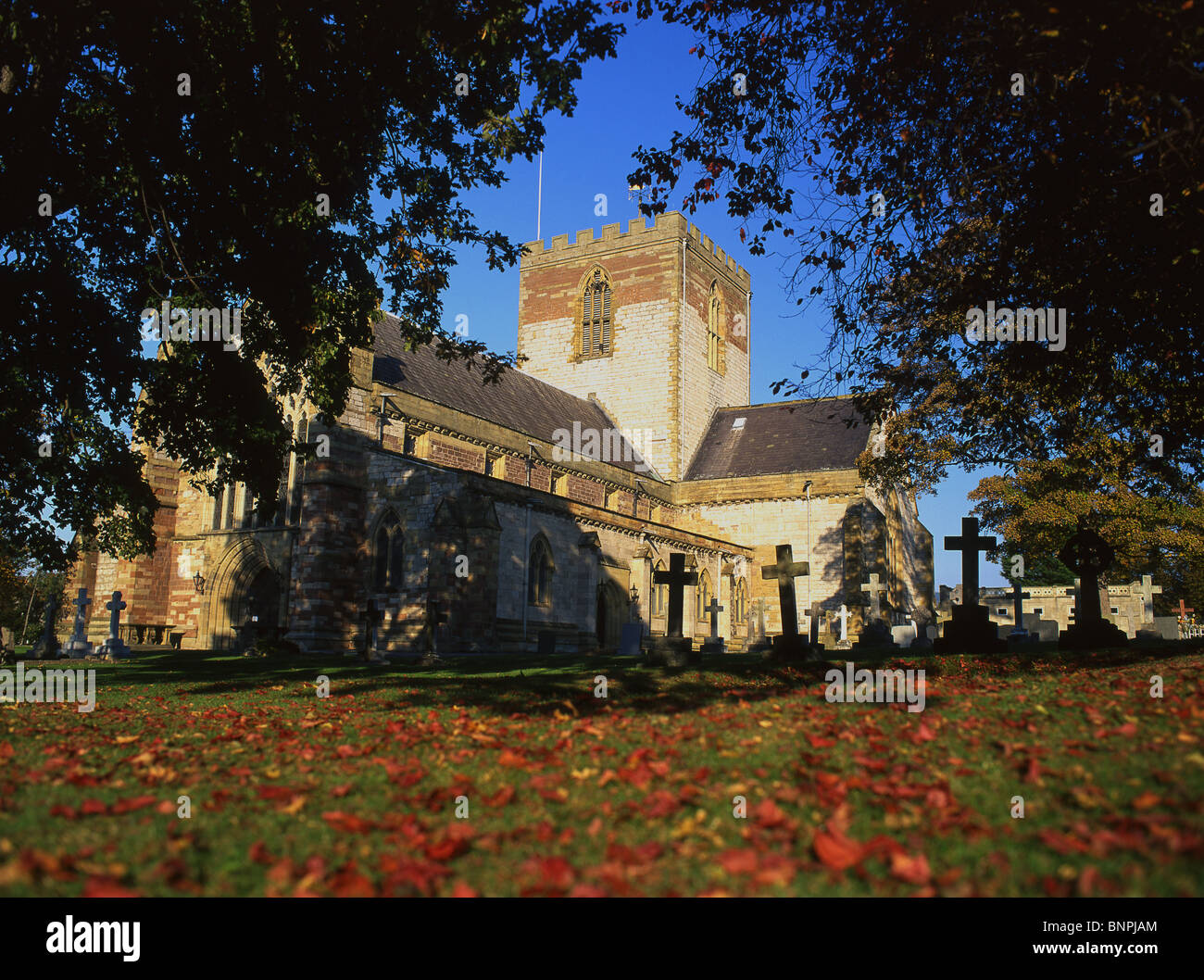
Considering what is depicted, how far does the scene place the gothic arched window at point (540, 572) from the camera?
27625mm

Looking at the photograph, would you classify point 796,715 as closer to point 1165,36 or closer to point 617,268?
point 1165,36

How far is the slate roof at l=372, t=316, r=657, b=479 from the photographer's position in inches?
1201

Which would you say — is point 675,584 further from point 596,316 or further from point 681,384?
point 596,316

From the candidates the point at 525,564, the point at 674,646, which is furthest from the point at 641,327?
the point at 674,646

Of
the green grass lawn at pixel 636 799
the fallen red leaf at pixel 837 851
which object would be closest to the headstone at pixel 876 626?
the green grass lawn at pixel 636 799

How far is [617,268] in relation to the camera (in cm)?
4697

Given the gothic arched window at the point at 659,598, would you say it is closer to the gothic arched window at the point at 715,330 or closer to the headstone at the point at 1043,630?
the headstone at the point at 1043,630

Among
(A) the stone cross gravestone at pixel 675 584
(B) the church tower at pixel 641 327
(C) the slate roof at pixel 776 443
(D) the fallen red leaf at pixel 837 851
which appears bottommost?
(D) the fallen red leaf at pixel 837 851

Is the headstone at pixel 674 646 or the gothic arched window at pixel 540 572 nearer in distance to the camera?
the headstone at pixel 674 646

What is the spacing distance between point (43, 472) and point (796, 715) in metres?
12.6

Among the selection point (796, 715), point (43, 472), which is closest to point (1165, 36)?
point (796, 715)

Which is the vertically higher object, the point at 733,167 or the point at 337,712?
the point at 733,167
